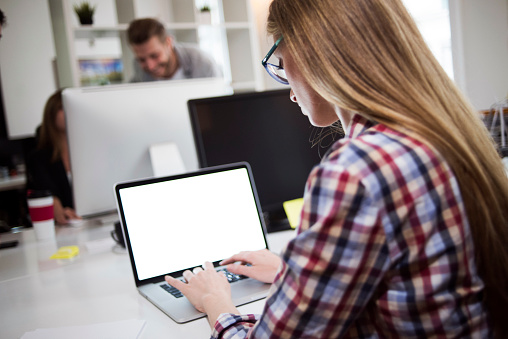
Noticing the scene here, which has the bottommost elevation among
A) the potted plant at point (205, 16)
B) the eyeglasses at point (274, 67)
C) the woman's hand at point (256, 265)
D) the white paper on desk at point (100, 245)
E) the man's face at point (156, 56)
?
the white paper on desk at point (100, 245)

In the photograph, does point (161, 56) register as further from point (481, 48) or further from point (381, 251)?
point (381, 251)

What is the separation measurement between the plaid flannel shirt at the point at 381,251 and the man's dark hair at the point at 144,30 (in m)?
2.43

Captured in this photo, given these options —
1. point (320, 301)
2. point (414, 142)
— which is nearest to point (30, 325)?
point (320, 301)

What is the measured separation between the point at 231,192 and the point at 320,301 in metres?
0.69

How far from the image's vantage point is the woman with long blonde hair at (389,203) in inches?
19.8

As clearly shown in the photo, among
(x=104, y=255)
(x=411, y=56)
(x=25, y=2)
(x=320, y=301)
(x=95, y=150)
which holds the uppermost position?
(x=25, y=2)

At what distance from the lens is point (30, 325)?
0.93 metres

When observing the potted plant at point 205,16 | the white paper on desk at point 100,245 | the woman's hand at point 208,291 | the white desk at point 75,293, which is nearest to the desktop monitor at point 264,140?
the white desk at point 75,293

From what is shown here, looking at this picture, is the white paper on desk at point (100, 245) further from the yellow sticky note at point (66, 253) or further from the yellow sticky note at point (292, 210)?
the yellow sticky note at point (292, 210)

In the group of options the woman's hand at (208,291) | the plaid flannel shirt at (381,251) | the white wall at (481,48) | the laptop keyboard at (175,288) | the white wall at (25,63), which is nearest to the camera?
the plaid flannel shirt at (381,251)

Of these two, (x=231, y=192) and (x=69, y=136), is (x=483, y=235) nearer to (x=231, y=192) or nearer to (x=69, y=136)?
(x=231, y=192)

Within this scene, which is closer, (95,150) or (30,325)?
(30,325)

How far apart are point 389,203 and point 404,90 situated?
16 cm

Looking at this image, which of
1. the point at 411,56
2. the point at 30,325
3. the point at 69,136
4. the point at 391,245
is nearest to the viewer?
the point at 391,245
